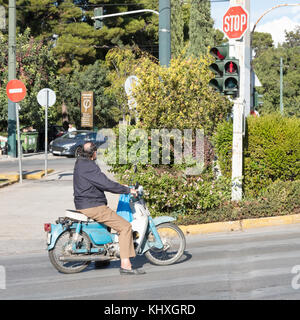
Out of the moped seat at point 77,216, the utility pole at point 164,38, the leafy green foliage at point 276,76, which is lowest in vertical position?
the moped seat at point 77,216

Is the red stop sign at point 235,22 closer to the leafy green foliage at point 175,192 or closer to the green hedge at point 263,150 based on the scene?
the green hedge at point 263,150

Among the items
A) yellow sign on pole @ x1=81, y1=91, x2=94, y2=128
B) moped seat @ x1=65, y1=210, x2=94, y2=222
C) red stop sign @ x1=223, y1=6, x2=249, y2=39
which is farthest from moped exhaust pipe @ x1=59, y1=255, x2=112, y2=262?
yellow sign on pole @ x1=81, y1=91, x2=94, y2=128

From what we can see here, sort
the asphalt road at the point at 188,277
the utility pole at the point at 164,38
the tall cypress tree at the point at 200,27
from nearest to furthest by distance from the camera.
A: the asphalt road at the point at 188,277, the utility pole at the point at 164,38, the tall cypress tree at the point at 200,27

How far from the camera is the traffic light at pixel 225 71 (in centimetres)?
1063

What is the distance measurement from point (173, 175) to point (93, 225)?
3.70m

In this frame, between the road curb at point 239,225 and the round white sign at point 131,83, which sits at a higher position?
the round white sign at point 131,83

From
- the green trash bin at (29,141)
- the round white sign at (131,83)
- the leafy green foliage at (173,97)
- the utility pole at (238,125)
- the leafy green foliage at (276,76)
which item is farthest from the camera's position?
the leafy green foliage at (276,76)

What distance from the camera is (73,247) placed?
7160 millimetres

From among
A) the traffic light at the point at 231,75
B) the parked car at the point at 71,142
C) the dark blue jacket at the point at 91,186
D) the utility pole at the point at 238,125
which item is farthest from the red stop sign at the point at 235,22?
the parked car at the point at 71,142

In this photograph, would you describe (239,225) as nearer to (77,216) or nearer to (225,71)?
(225,71)

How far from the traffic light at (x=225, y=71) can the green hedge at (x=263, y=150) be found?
121 cm

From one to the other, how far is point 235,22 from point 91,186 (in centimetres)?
526

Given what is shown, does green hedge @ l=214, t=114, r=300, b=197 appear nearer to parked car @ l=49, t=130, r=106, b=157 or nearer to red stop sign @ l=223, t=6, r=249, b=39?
red stop sign @ l=223, t=6, r=249, b=39
